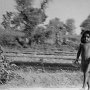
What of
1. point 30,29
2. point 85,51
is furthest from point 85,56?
point 30,29

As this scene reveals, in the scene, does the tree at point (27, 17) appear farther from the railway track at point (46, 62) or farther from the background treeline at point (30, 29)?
the railway track at point (46, 62)

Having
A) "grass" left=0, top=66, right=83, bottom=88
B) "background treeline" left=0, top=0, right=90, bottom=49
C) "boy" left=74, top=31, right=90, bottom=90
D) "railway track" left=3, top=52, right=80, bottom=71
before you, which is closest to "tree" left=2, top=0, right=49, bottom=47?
"background treeline" left=0, top=0, right=90, bottom=49

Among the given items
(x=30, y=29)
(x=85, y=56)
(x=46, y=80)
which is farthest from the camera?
(x=30, y=29)

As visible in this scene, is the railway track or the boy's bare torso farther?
the railway track

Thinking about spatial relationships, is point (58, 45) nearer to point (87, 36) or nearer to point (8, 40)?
point (8, 40)

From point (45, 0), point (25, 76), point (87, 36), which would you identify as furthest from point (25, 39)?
point (87, 36)

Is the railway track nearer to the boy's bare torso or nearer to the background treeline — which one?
the boy's bare torso

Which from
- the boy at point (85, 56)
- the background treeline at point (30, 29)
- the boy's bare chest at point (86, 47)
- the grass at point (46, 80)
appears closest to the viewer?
the boy at point (85, 56)

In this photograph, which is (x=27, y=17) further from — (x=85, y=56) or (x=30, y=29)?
(x=85, y=56)

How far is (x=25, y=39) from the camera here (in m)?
29.5

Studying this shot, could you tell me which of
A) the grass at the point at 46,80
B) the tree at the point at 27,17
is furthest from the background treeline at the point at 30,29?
A: the grass at the point at 46,80

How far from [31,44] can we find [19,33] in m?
2.59

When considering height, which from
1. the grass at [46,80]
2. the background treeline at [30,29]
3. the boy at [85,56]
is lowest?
the background treeline at [30,29]

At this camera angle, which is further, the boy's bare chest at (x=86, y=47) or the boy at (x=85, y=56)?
the boy's bare chest at (x=86, y=47)
